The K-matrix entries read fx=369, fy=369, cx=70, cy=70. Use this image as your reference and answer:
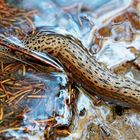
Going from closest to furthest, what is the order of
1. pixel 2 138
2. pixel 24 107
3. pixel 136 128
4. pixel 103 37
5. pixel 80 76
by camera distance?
pixel 2 138, pixel 24 107, pixel 136 128, pixel 80 76, pixel 103 37

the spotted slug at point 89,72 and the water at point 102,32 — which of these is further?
the spotted slug at point 89,72

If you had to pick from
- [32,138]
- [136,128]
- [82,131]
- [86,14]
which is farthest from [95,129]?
[86,14]

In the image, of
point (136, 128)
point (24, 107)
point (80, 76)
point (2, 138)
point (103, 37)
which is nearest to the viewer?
point (2, 138)

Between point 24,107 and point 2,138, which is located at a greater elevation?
point 24,107

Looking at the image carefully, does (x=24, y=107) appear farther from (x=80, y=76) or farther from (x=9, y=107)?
(x=80, y=76)

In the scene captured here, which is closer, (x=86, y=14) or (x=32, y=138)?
(x=32, y=138)

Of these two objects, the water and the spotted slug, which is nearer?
the water

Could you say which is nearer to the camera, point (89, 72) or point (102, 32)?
point (89, 72)

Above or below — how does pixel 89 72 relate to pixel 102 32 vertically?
below
